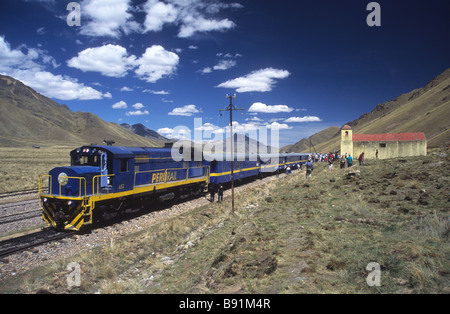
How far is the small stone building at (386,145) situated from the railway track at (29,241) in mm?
50510

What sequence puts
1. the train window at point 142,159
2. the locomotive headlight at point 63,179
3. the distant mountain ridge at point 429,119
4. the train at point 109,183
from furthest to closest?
1. the distant mountain ridge at point 429,119
2. the train window at point 142,159
3. the locomotive headlight at point 63,179
4. the train at point 109,183

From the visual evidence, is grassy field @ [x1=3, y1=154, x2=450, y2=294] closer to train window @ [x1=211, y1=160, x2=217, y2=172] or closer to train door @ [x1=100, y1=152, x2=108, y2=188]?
train door @ [x1=100, y1=152, x2=108, y2=188]

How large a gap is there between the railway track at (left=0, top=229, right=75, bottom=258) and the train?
484 mm

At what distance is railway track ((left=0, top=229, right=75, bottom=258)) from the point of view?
10.4 m

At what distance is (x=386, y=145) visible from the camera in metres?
52.3

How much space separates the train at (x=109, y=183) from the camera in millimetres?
12625

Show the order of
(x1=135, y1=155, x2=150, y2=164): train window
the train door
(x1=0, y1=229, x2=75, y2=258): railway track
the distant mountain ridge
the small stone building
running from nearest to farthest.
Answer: (x1=0, y1=229, x2=75, y2=258): railway track
the train door
(x1=135, y1=155, x2=150, y2=164): train window
the small stone building
the distant mountain ridge

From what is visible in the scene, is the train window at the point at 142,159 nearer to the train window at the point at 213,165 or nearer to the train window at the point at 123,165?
the train window at the point at 123,165

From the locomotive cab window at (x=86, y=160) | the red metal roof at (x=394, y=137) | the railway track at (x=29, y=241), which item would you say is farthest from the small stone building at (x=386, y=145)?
the railway track at (x=29, y=241)

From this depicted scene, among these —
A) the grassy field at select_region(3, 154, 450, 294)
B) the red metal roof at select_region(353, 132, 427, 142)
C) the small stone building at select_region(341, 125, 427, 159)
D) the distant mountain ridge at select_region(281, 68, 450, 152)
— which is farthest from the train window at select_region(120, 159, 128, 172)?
the distant mountain ridge at select_region(281, 68, 450, 152)

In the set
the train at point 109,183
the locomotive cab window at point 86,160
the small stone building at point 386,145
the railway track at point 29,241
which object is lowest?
the railway track at point 29,241

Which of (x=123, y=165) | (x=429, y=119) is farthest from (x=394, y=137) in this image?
(x=429, y=119)

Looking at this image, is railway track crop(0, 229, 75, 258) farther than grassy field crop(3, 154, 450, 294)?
Yes

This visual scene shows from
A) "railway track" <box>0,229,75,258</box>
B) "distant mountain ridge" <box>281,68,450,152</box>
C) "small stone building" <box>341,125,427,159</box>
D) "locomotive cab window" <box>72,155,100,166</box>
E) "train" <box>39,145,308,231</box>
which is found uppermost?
"distant mountain ridge" <box>281,68,450,152</box>
